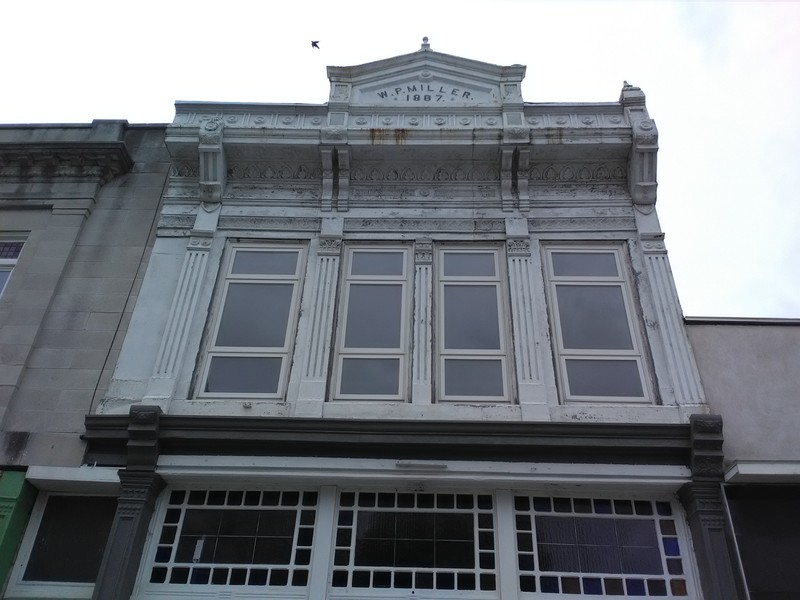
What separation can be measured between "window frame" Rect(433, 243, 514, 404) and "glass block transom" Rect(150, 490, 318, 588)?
2179 millimetres

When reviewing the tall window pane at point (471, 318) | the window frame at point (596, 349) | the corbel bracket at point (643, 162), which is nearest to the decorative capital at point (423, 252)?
the tall window pane at point (471, 318)

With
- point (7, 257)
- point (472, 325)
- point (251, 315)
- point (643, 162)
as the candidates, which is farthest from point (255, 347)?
point (643, 162)

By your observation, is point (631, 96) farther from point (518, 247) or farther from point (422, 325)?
point (422, 325)

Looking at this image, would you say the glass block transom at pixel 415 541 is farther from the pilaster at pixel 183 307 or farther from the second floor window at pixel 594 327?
the pilaster at pixel 183 307

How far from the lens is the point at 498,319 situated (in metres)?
9.01

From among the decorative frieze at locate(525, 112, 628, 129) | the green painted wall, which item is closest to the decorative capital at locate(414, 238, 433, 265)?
the decorative frieze at locate(525, 112, 628, 129)

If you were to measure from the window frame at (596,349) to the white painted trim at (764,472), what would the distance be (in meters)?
1.25

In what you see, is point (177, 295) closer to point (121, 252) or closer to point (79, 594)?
point (121, 252)

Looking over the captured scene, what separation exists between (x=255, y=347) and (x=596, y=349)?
439cm

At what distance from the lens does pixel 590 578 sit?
713cm

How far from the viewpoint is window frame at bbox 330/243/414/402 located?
837cm

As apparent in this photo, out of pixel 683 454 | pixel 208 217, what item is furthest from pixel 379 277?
pixel 683 454

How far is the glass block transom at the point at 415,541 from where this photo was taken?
718 cm

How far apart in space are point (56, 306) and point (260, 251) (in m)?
2.84
